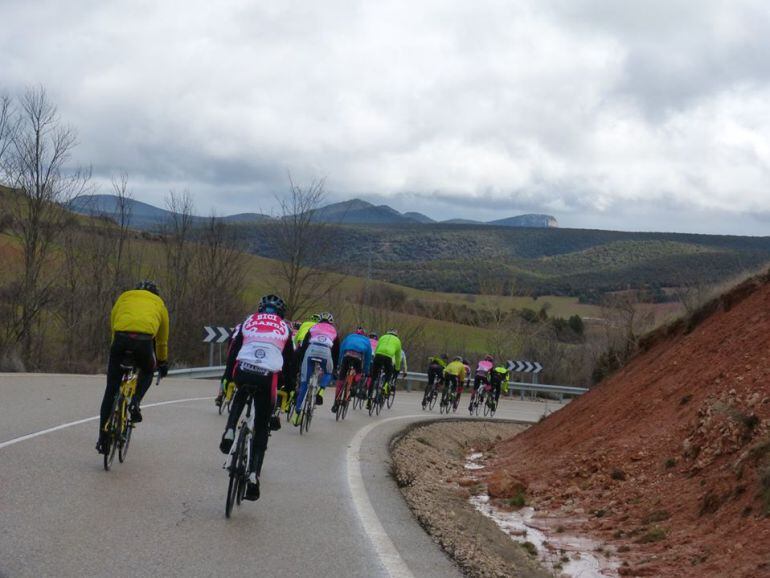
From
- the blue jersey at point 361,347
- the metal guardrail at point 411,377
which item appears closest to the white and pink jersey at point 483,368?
the metal guardrail at point 411,377

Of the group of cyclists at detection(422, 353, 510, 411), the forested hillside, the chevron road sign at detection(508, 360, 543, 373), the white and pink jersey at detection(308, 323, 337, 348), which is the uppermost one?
the forested hillside

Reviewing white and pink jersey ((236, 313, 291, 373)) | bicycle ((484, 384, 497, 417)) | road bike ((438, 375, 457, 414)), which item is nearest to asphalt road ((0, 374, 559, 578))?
white and pink jersey ((236, 313, 291, 373))

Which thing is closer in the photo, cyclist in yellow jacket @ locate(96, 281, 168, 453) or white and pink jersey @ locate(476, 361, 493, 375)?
cyclist in yellow jacket @ locate(96, 281, 168, 453)

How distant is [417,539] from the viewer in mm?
7465

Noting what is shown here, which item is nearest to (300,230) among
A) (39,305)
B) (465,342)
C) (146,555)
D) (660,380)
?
(39,305)

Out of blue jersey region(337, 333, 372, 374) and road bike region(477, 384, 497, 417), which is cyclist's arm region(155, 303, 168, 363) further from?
road bike region(477, 384, 497, 417)

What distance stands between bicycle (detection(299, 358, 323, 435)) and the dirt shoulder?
151 cm

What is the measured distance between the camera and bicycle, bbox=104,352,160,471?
30.9 feet

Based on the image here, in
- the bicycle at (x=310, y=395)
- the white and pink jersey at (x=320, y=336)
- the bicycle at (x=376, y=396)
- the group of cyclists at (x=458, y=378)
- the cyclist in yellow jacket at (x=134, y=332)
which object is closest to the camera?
the cyclist in yellow jacket at (x=134, y=332)

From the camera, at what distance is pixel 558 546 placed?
8.51 meters

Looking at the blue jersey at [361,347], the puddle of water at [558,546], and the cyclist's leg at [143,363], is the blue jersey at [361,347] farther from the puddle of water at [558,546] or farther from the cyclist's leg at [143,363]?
the cyclist's leg at [143,363]

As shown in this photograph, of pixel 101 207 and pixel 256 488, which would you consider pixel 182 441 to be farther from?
Result: pixel 101 207

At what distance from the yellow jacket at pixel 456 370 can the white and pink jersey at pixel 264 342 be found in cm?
2004

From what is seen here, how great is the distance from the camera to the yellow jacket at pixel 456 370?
28266 millimetres
